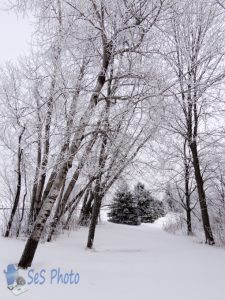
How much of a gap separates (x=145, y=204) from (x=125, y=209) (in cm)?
447

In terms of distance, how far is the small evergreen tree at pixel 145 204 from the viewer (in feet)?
79.8

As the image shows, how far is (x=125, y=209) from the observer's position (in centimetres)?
2120

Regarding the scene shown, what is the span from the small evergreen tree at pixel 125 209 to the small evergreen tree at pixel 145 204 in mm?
2306

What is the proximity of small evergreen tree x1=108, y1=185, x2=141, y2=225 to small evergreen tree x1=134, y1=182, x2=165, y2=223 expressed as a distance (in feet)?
7.57

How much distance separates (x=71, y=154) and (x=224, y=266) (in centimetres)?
407

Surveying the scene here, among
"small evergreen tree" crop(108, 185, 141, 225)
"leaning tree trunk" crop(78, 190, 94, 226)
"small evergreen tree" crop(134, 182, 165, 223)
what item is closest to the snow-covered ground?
"leaning tree trunk" crop(78, 190, 94, 226)

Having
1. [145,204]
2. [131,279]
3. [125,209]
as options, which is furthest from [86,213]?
[145,204]

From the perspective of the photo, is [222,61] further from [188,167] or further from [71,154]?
[71,154]

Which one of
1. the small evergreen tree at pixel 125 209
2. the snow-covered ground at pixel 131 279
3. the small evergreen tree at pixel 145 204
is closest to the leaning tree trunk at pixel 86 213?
the small evergreen tree at pixel 125 209

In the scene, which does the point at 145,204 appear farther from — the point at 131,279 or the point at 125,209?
the point at 131,279

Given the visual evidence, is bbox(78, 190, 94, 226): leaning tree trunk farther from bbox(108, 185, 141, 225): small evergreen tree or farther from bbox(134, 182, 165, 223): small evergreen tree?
bbox(134, 182, 165, 223): small evergreen tree

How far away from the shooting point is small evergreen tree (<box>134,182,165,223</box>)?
24.3 metres

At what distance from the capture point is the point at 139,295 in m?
4.02

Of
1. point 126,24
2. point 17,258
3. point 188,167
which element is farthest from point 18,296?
point 188,167
